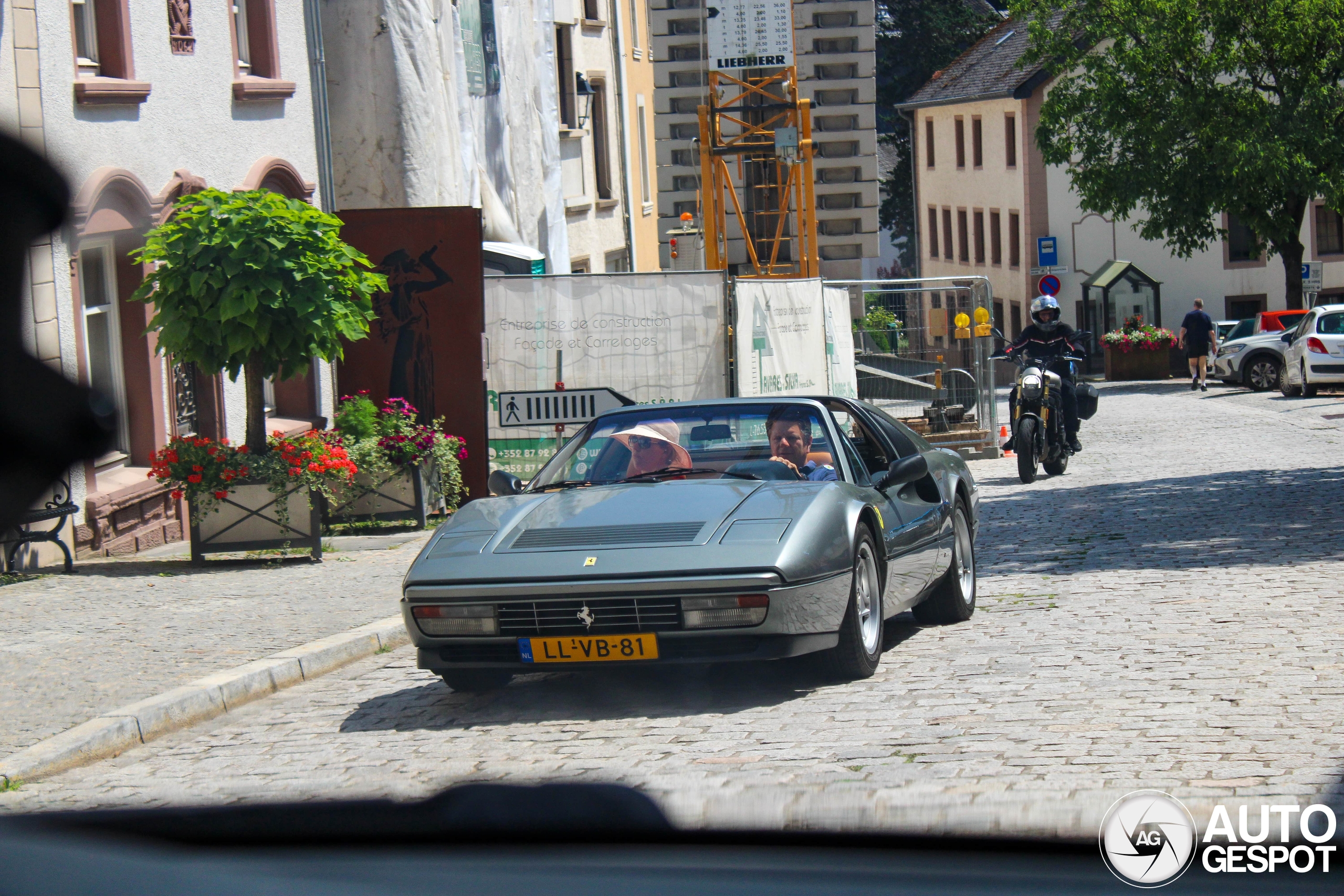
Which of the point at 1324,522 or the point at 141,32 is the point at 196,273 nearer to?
the point at 141,32

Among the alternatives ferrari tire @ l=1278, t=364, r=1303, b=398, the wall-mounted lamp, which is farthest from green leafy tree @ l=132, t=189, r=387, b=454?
ferrari tire @ l=1278, t=364, r=1303, b=398

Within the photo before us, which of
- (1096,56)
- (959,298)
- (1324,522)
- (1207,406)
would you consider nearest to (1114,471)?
(959,298)

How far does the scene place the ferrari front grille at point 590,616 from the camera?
5973 mm

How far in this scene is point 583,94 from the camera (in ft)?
99.8

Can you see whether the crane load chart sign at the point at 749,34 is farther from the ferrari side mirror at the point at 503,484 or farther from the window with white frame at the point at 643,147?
the ferrari side mirror at the point at 503,484

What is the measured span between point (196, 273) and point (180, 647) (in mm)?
3858

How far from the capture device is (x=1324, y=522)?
11.8m

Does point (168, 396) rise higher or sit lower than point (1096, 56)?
lower

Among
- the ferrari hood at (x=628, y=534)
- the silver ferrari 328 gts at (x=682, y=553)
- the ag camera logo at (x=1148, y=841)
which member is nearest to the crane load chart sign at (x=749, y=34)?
the silver ferrari 328 gts at (x=682, y=553)

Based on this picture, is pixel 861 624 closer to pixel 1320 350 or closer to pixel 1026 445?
pixel 1026 445

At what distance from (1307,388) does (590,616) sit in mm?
29434

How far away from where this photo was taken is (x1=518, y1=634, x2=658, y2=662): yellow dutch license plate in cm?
602

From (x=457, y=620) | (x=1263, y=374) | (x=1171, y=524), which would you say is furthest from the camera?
(x=1263, y=374)

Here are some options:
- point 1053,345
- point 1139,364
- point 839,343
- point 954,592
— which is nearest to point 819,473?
point 954,592
